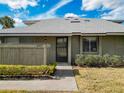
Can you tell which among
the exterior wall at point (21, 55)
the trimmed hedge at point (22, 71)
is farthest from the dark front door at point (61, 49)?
the trimmed hedge at point (22, 71)

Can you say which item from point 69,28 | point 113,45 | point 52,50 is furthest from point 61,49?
point 113,45

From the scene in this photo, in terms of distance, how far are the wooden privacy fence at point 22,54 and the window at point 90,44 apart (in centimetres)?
733

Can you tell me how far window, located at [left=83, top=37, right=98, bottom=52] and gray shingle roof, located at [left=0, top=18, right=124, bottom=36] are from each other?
74cm

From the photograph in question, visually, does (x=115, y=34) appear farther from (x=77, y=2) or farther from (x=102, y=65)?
(x=77, y=2)

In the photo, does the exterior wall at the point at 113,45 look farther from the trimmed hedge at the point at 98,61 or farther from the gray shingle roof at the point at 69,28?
the trimmed hedge at the point at 98,61

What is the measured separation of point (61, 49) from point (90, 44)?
2.53 metres

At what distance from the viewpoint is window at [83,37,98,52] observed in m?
20.5

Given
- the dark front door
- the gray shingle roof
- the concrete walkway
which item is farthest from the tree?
the concrete walkway

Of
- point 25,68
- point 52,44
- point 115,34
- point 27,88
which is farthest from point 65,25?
point 27,88

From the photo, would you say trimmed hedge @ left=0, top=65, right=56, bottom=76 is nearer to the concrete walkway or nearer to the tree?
the concrete walkway

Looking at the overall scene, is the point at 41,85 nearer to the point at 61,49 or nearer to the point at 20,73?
the point at 20,73

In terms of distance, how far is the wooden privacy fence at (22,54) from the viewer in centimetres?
1395

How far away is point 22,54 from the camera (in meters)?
14.1

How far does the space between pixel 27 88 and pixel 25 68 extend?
2.49 meters
